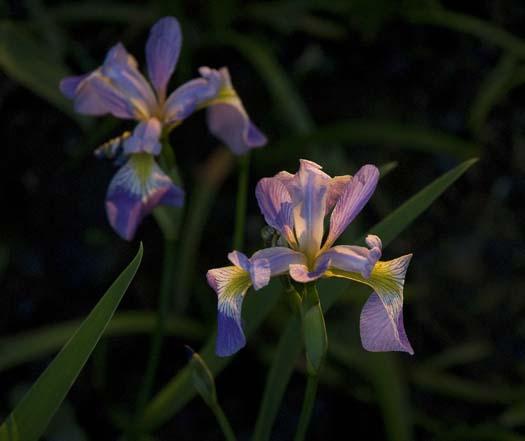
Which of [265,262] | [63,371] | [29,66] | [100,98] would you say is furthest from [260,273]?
[29,66]

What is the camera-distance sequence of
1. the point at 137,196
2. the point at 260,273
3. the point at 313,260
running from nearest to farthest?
the point at 260,273, the point at 313,260, the point at 137,196

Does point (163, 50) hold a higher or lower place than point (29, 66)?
higher

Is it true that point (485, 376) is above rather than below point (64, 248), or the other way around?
below

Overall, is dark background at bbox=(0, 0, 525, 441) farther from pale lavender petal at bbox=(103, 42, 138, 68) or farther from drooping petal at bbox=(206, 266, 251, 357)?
drooping petal at bbox=(206, 266, 251, 357)

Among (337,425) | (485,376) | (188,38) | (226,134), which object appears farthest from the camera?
(188,38)

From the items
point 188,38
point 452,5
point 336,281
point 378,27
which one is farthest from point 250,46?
point 336,281

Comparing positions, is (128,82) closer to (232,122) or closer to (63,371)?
(232,122)

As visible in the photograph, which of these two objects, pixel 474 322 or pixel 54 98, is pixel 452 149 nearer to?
pixel 474 322
